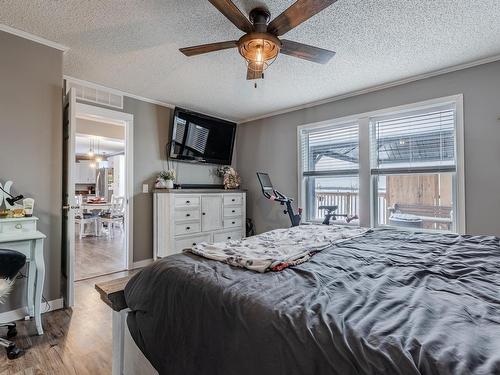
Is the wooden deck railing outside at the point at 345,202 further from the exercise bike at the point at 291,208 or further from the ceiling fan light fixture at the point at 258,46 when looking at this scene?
the ceiling fan light fixture at the point at 258,46

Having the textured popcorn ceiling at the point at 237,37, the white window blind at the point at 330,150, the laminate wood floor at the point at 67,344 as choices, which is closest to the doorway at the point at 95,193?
the laminate wood floor at the point at 67,344

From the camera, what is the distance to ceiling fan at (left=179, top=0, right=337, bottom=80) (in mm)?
1541

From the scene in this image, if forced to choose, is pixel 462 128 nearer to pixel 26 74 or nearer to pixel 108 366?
pixel 108 366

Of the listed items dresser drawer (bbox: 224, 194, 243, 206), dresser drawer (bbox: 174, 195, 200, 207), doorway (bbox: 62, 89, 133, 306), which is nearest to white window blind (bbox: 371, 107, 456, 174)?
dresser drawer (bbox: 224, 194, 243, 206)

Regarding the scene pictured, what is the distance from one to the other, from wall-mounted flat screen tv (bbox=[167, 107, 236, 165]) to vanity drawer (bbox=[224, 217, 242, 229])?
3.53 ft

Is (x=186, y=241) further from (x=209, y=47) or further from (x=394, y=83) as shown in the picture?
(x=394, y=83)

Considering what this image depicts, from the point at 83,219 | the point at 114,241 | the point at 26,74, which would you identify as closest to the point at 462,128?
the point at 26,74

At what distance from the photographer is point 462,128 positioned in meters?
2.80

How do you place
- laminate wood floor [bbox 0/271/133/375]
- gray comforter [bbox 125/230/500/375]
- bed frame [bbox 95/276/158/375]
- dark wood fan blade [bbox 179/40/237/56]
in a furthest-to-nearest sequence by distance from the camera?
dark wood fan blade [bbox 179/40/237/56]
laminate wood floor [bbox 0/271/133/375]
bed frame [bbox 95/276/158/375]
gray comforter [bbox 125/230/500/375]

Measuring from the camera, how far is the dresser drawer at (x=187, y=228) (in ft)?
12.2

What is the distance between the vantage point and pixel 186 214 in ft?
12.5

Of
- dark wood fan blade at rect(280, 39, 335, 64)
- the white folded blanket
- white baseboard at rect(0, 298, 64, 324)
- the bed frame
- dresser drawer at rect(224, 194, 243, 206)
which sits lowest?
white baseboard at rect(0, 298, 64, 324)

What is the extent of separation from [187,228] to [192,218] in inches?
6.4

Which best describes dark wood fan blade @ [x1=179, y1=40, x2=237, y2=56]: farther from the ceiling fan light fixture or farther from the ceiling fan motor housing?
the ceiling fan motor housing
